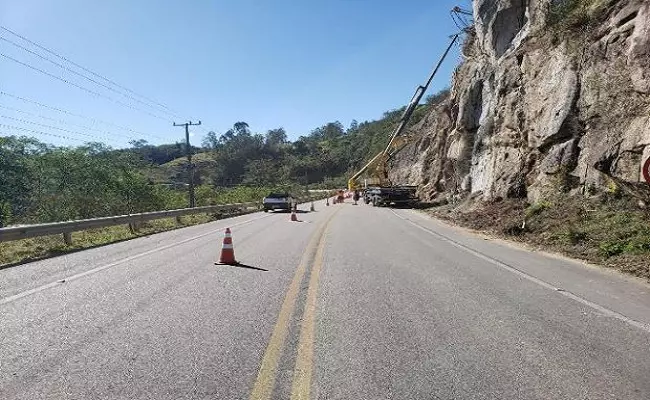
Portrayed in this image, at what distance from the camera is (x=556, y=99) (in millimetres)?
19266

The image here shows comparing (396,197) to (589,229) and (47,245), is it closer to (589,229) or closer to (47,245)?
(589,229)

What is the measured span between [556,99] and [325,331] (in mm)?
16972

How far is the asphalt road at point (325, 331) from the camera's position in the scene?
158 inches

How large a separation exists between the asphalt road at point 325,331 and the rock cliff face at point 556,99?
654 centimetres

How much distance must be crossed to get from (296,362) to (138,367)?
1317 millimetres

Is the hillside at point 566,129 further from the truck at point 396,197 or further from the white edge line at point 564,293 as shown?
the truck at point 396,197

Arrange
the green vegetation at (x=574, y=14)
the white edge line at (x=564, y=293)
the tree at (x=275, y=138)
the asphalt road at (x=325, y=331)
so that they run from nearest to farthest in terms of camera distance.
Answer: the asphalt road at (x=325, y=331) → the white edge line at (x=564, y=293) → the green vegetation at (x=574, y=14) → the tree at (x=275, y=138)

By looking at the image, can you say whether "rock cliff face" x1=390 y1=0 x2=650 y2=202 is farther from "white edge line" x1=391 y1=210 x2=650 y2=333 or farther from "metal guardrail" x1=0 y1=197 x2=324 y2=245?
"metal guardrail" x1=0 y1=197 x2=324 y2=245

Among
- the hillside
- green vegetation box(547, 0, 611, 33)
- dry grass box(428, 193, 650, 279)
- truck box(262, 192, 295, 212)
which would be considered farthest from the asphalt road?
truck box(262, 192, 295, 212)

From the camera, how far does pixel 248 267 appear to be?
1005 centimetres

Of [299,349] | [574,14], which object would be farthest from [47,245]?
[574,14]

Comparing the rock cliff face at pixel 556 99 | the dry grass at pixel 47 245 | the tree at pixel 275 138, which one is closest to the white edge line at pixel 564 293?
the rock cliff face at pixel 556 99

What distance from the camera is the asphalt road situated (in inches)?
158

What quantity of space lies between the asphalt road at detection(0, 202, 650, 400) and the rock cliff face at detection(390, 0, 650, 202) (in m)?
6.54
